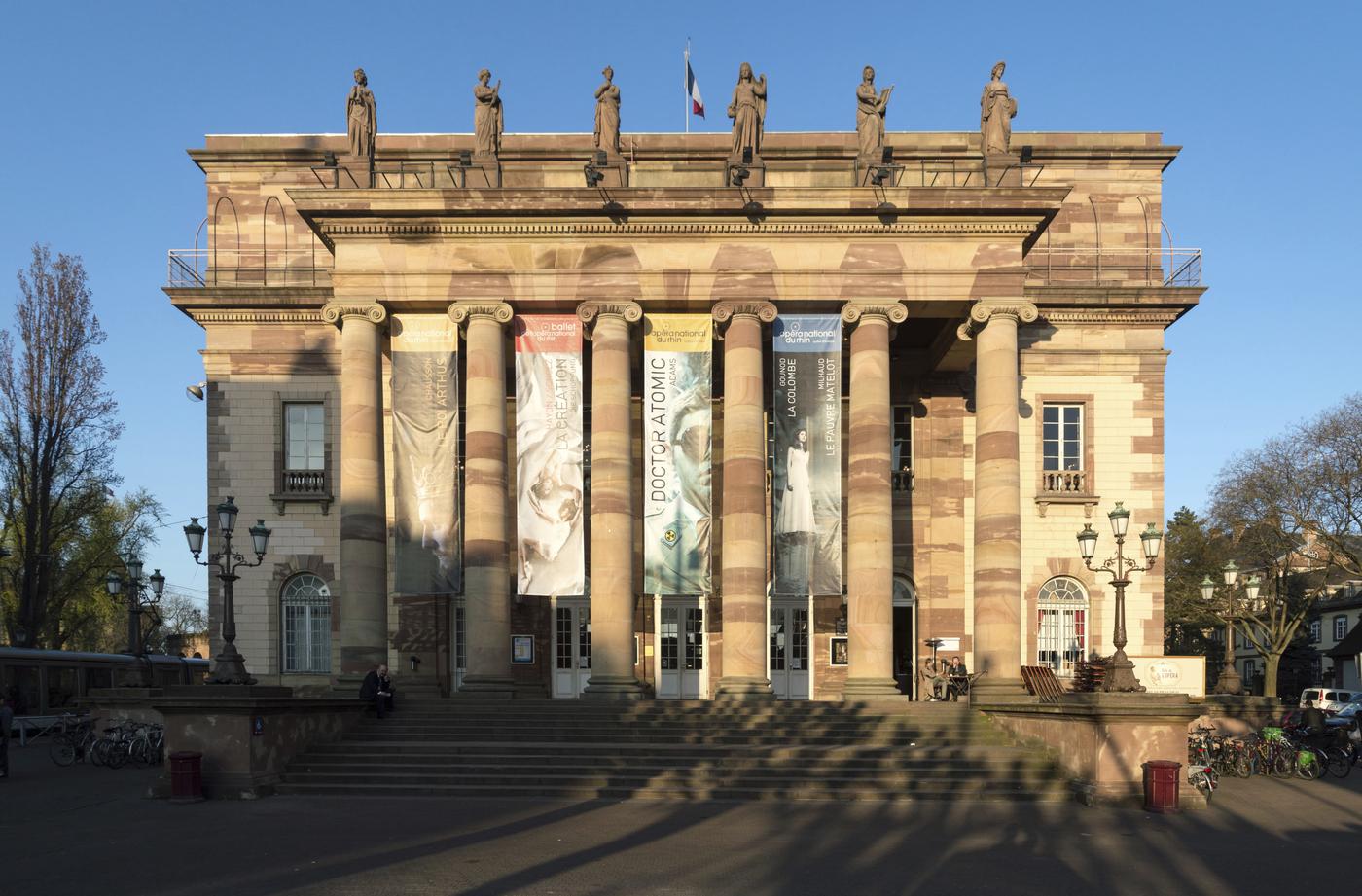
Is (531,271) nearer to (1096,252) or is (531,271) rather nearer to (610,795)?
(610,795)

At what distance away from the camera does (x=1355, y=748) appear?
95.8 ft

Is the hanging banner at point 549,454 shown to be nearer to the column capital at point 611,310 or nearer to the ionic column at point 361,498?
the column capital at point 611,310

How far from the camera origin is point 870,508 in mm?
27125

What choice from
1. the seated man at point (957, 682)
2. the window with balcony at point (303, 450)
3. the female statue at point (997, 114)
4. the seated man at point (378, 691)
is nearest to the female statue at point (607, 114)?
the female statue at point (997, 114)

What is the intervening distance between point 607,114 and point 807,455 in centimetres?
993

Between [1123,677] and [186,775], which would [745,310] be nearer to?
[1123,677]

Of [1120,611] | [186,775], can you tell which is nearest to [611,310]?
[1120,611]

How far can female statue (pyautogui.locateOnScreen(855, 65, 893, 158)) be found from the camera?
2798 cm

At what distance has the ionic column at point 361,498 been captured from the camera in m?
27.3

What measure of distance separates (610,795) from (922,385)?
1680 centimetres

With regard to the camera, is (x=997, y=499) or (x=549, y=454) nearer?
(x=997, y=499)

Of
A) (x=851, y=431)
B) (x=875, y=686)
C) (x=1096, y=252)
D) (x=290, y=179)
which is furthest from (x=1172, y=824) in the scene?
(x=290, y=179)

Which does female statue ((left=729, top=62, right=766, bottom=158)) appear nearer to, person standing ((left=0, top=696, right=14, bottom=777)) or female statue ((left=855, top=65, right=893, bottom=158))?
female statue ((left=855, top=65, right=893, bottom=158))

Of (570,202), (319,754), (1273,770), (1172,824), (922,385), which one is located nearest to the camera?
(1172,824)
